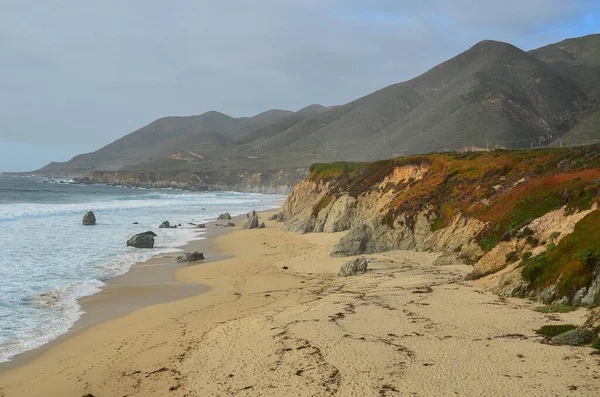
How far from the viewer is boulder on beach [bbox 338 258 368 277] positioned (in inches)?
945

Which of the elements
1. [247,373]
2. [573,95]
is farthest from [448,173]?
[573,95]

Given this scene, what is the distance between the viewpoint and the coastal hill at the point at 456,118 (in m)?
97.4

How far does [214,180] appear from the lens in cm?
16175

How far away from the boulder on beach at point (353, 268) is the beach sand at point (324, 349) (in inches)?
111

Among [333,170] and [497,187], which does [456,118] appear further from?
[497,187]

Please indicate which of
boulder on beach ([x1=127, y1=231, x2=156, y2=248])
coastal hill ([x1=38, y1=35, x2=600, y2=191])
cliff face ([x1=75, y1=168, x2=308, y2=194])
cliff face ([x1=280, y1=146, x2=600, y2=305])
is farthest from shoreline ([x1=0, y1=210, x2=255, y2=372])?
cliff face ([x1=75, y1=168, x2=308, y2=194])

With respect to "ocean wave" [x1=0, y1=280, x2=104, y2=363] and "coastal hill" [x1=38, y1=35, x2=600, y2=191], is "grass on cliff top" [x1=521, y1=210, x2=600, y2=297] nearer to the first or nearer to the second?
"ocean wave" [x1=0, y1=280, x2=104, y2=363]

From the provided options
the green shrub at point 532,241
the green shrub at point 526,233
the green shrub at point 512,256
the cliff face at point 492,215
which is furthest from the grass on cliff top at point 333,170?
the green shrub at point 532,241

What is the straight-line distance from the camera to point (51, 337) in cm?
1548

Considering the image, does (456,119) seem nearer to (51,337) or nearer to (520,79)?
(520,79)

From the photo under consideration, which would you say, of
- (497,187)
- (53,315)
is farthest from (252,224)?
(53,315)

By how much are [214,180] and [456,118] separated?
8484 cm

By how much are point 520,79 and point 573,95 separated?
13.4m

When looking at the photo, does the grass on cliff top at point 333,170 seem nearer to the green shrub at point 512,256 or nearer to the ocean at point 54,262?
Result: the ocean at point 54,262
